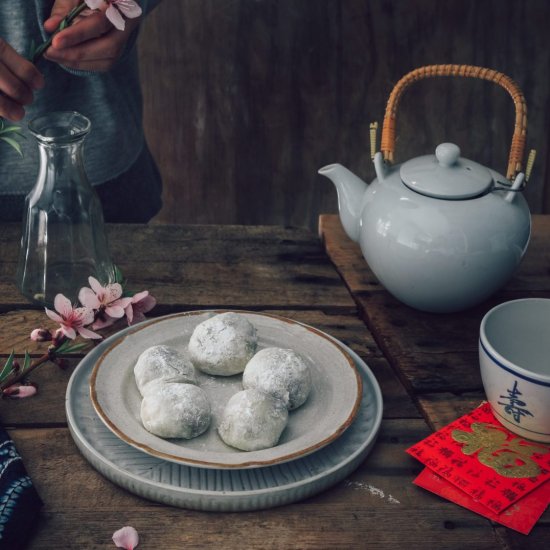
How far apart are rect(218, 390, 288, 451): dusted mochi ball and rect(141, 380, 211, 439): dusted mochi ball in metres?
0.02

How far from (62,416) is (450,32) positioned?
5.06ft

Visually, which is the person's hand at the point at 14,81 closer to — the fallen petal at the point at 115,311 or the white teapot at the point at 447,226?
the fallen petal at the point at 115,311

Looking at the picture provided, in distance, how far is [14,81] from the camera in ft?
2.92

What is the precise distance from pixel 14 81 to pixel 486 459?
0.64 metres

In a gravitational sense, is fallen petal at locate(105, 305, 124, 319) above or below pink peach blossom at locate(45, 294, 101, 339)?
below

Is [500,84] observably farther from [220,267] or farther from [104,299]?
[104,299]

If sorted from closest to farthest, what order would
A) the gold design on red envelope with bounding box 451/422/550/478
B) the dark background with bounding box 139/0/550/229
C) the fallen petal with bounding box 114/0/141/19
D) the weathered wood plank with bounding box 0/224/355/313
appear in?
1. the gold design on red envelope with bounding box 451/422/550/478
2. the fallen petal with bounding box 114/0/141/19
3. the weathered wood plank with bounding box 0/224/355/313
4. the dark background with bounding box 139/0/550/229

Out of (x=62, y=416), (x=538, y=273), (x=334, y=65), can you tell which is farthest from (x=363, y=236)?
(x=334, y=65)

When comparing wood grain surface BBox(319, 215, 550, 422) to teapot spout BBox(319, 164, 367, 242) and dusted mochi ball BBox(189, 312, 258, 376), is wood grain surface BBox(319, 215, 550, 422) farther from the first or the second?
dusted mochi ball BBox(189, 312, 258, 376)

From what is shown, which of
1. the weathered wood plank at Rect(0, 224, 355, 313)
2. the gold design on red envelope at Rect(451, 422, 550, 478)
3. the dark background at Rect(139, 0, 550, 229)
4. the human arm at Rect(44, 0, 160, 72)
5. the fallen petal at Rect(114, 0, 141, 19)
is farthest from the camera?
the dark background at Rect(139, 0, 550, 229)

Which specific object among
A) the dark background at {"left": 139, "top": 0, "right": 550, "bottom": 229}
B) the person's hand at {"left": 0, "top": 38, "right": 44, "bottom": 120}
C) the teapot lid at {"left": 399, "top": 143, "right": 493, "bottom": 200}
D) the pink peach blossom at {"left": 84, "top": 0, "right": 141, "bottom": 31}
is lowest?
the dark background at {"left": 139, "top": 0, "right": 550, "bottom": 229}

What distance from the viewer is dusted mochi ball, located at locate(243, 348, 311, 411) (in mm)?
766

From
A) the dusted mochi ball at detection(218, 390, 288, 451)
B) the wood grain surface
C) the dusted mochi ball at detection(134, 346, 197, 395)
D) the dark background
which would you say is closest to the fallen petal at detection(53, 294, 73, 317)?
the dusted mochi ball at detection(134, 346, 197, 395)

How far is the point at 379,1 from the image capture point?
195cm
